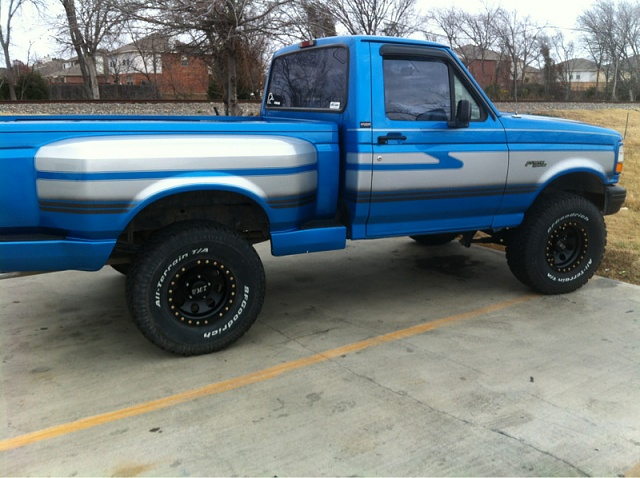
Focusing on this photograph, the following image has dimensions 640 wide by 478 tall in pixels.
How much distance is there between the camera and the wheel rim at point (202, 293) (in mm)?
3943

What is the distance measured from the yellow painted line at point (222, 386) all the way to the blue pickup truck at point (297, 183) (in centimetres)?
43

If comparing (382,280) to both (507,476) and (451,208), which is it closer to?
(451,208)

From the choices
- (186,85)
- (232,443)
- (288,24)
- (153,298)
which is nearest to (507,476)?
(232,443)

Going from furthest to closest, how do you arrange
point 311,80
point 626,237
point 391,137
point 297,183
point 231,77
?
point 231,77 < point 626,237 < point 311,80 < point 391,137 < point 297,183

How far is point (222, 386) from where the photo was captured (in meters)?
3.66

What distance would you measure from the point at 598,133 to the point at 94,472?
4845 mm

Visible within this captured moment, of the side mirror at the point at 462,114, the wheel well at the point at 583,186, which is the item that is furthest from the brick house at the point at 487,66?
the side mirror at the point at 462,114

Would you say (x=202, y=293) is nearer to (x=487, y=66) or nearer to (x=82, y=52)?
(x=82, y=52)

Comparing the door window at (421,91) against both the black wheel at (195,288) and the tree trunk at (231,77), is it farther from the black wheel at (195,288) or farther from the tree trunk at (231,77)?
the tree trunk at (231,77)

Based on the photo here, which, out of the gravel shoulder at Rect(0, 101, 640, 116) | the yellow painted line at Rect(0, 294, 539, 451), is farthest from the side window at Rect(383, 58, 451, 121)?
the gravel shoulder at Rect(0, 101, 640, 116)

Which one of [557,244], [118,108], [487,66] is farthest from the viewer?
[487,66]

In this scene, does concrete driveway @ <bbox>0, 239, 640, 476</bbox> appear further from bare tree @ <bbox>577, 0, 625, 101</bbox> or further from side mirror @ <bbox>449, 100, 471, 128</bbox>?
bare tree @ <bbox>577, 0, 625, 101</bbox>

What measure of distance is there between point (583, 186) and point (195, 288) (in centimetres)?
383

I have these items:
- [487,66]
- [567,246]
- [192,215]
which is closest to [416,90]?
[192,215]
